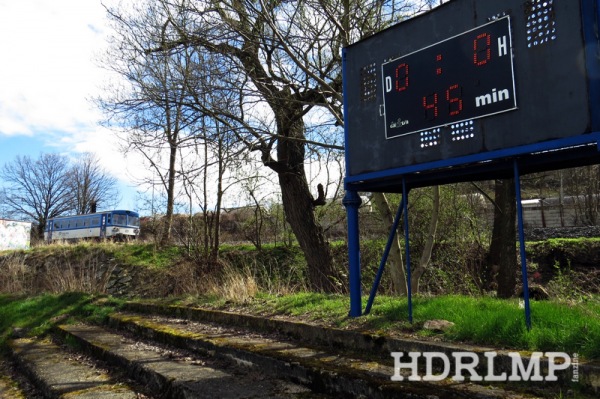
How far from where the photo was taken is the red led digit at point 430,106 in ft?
15.6

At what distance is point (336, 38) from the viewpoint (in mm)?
8531

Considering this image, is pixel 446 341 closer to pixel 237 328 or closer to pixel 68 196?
pixel 237 328

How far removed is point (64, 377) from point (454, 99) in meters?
5.31

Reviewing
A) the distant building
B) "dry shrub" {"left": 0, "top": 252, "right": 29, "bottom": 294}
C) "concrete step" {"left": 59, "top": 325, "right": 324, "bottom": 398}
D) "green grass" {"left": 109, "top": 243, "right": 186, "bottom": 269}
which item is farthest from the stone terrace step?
the distant building

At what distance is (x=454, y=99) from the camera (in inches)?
181

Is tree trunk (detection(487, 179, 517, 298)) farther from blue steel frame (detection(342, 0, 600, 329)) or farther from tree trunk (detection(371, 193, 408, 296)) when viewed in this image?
blue steel frame (detection(342, 0, 600, 329))

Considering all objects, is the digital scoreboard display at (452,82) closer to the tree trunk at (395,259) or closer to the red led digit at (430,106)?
the red led digit at (430,106)

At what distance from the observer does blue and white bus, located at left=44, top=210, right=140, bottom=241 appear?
35219 millimetres

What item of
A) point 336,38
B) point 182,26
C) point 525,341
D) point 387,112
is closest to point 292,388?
point 525,341

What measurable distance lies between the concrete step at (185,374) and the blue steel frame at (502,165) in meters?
1.65

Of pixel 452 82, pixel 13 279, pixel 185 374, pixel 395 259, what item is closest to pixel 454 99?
pixel 452 82

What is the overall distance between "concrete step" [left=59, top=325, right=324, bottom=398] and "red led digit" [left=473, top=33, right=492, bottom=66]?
3466 mm

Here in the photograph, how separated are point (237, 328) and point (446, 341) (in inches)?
138
